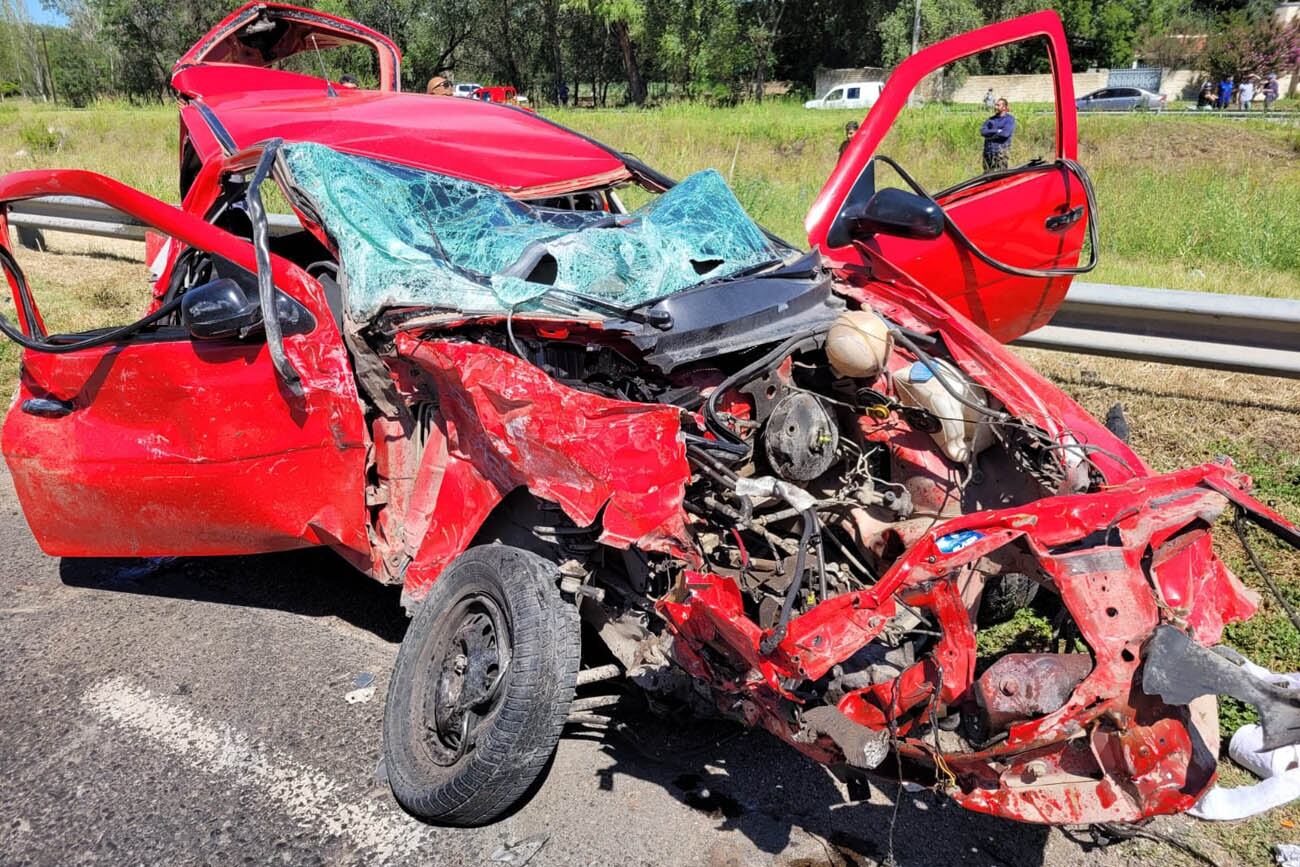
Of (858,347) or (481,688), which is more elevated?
(858,347)

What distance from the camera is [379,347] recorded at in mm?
3219

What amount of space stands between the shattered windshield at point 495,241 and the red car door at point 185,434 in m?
0.30

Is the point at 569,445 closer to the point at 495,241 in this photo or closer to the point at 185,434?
the point at 495,241

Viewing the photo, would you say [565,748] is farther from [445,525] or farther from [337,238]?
[337,238]

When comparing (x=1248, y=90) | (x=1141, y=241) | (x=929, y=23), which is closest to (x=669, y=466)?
(x=1141, y=241)

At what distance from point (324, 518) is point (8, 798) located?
49.4 inches

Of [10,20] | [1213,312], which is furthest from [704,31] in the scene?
[1213,312]

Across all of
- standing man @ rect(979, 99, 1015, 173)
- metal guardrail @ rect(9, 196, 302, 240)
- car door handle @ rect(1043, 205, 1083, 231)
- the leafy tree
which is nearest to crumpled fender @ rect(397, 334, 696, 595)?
car door handle @ rect(1043, 205, 1083, 231)

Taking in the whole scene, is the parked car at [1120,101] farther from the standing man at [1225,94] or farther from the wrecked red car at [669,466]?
the wrecked red car at [669,466]

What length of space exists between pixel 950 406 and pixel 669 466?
1.09 metres

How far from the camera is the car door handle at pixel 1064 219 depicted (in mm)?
4340

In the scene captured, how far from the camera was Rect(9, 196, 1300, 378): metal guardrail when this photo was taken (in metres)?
4.99

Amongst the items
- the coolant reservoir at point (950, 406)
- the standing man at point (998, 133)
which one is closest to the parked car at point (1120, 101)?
the standing man at point (998, 133)

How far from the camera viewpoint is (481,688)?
2791 millimetres
